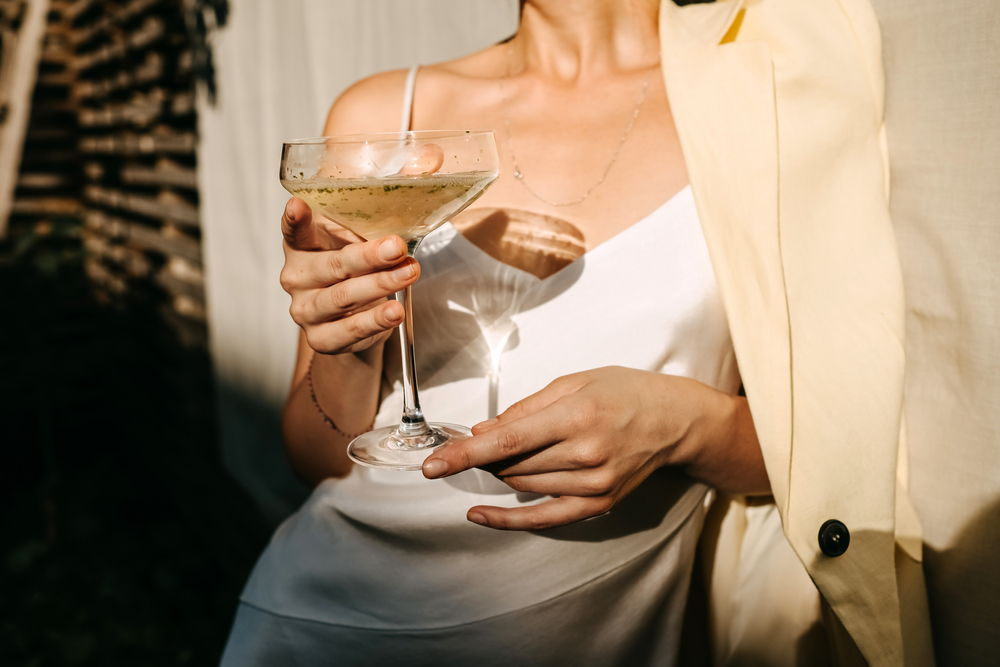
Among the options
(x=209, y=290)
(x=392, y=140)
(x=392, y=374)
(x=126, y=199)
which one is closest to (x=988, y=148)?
(x=392, y=140)

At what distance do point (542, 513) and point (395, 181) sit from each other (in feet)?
1.49

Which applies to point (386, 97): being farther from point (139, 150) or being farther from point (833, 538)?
point (139, 150)

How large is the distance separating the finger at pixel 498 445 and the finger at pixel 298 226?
12.9 inches

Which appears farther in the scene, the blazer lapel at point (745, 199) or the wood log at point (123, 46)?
the wood log at point (123, 46)

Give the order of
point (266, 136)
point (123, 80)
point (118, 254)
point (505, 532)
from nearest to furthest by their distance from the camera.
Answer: point (505, 532) → point (266, 136) → point (123, 80) → point (118, 254)

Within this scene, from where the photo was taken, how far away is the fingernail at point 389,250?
697 millimetres

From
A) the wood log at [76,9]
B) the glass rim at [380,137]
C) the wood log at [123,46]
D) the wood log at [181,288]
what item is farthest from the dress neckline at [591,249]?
the wood log at [76,9]

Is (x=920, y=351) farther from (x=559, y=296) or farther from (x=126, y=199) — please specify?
(x=126, y=199)

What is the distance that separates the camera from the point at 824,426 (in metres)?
0.93

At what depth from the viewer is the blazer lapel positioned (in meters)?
0.92

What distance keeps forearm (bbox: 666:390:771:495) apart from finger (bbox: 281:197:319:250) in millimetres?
587

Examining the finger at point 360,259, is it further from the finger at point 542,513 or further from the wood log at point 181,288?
the wood log at point 181,288

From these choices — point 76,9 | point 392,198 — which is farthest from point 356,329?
point 76,9

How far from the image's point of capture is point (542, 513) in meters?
0.80
